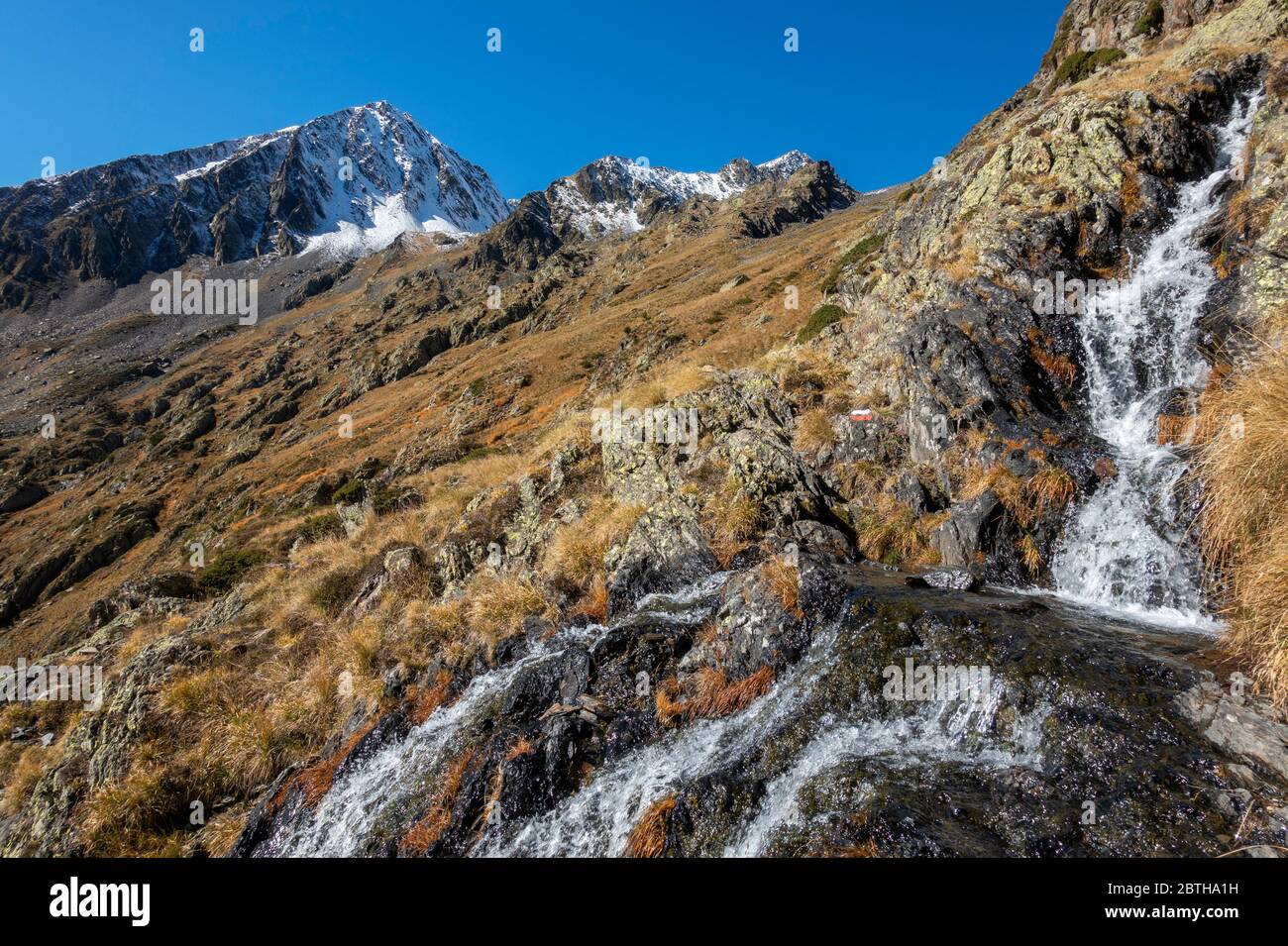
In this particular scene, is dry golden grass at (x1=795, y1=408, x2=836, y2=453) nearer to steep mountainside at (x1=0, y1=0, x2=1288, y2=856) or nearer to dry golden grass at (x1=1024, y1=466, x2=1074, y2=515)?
steep mountainside at (x1=0, y1=0, x2=1288, y2=856)

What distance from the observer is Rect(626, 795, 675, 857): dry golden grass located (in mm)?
6215

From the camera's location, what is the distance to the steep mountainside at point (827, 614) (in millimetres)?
5941

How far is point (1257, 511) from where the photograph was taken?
21.0ft

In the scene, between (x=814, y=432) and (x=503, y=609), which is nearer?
(x=503, y=609)

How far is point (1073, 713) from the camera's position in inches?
238

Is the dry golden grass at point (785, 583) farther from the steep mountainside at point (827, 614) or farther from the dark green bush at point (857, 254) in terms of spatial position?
the dark green bush at point (857, 254)

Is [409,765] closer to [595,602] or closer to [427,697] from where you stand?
[427,697]

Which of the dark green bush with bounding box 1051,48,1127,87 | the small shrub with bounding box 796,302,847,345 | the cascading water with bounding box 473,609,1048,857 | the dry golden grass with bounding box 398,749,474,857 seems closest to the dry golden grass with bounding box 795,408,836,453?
the cascading water with bounding box 473,609,1048,857

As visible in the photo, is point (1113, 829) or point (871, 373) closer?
point (1113, 829)

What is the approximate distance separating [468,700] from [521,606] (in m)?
2.09

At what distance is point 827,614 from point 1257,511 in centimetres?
498

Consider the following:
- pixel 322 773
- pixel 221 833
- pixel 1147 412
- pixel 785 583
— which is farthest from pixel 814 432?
pixel 221 833
